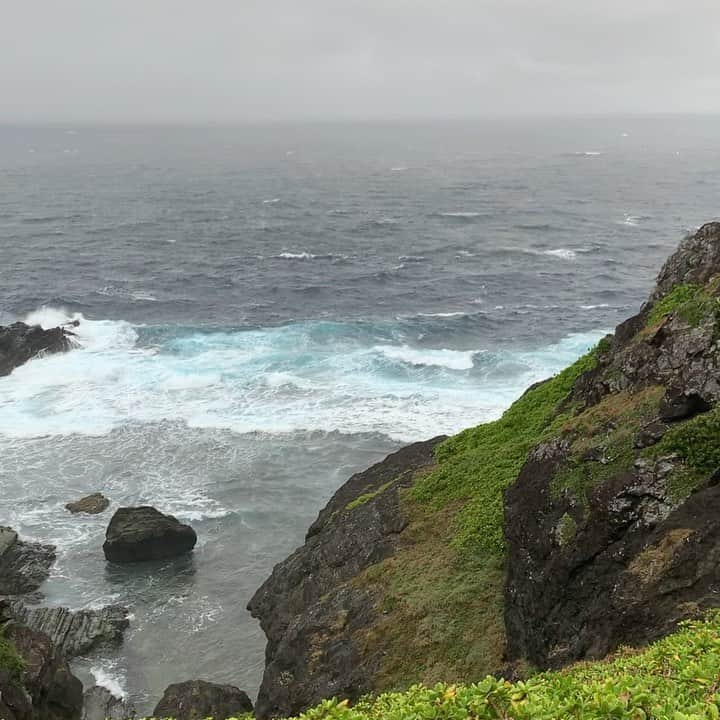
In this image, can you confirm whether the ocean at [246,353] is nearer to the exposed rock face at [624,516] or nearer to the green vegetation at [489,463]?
the green vegetation at [489,463]

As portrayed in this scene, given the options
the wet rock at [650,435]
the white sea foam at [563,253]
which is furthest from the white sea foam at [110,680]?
the white sea foam at [563,253]

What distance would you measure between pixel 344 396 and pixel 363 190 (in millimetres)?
107871

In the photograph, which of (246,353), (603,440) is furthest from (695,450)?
(246,353)

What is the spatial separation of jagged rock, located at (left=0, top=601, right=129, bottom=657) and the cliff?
8.70 m

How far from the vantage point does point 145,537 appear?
121 ft

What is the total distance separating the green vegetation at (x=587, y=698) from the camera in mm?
8484

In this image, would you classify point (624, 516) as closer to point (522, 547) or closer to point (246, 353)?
point (522, 547)

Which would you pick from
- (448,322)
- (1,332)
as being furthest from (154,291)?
(448,322)

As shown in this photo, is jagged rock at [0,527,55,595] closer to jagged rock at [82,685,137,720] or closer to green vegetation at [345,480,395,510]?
jagged rock at [82,685,137,720]

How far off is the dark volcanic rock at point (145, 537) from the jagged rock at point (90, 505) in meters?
3.53

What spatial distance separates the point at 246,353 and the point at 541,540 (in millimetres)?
46984

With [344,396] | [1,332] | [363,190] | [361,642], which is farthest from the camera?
[363,190]

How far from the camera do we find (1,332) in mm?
63344

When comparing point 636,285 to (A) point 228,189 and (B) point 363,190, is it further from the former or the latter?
(A) point 228,189
